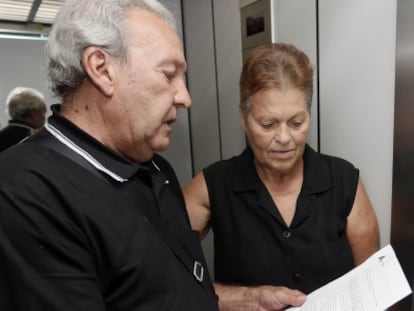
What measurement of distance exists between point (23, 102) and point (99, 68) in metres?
1.97

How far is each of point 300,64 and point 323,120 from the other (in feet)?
1.31

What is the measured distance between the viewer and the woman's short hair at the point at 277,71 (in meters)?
1.07

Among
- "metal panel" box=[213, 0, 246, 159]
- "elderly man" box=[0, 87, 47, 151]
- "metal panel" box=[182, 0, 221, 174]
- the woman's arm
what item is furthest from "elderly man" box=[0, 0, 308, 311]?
"elderly man" box=[0, 87, 47, 151]

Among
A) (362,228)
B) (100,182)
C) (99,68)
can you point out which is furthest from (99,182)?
(362,228)

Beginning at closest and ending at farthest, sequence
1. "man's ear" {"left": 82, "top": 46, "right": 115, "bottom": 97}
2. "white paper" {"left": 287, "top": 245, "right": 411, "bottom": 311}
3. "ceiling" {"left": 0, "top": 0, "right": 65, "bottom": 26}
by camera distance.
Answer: "man's ear" {"left": 82, "top": 46, "right": 115, "bottom": 97}
"white paper" {"left": 287, "top": 245, "right": 411, "bottom": 311}
"ceiling" {"left": 0, "top": 0, "right": 65, "bottom": 26}

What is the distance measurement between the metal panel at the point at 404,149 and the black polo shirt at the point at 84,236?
0.70m

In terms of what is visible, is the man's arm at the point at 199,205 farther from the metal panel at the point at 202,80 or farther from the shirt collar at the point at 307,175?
the metal panel at the point at 202,80

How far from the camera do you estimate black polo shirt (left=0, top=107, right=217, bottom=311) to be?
1.84 feet

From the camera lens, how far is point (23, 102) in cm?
236

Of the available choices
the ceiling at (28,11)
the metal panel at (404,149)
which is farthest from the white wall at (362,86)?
the ceiling at (28,11)

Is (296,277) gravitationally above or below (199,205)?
below

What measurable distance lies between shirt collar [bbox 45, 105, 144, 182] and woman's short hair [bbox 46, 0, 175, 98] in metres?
0.08

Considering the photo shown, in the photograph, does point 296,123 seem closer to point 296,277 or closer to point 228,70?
point 296,277

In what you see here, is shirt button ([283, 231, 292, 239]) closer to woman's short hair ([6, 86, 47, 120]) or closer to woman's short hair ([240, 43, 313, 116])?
woman's short hair ([240, 43, 313, 116])
